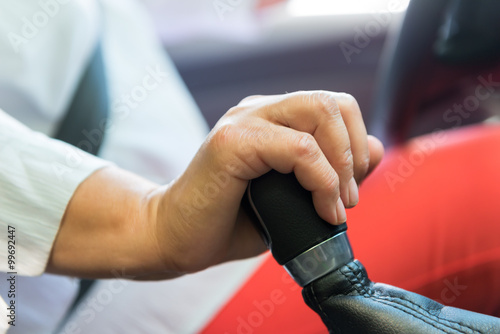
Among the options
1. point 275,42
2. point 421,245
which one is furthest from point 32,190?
point 275,42

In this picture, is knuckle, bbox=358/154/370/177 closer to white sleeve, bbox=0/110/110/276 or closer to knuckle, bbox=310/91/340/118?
knuckle, bbox=310/91/340/118

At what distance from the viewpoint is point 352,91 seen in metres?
1.15

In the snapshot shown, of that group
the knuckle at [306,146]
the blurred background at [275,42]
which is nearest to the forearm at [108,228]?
the knuckle at [306,146]

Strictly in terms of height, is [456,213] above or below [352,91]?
above

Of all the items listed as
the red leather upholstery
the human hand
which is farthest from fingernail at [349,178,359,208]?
the red leather upholstery

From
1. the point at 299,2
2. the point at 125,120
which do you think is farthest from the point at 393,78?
the point at 299,2

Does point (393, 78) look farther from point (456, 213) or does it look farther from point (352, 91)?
point (352, 91)

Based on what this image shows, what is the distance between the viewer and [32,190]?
385 mm

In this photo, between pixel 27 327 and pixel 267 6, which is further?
pixel 267 6

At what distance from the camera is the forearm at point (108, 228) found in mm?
396

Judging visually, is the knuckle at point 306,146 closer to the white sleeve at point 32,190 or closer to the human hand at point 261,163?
the human hand at point 261,163

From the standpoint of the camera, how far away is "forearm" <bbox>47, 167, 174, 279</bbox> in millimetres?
396

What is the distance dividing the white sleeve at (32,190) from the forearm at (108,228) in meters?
0.01

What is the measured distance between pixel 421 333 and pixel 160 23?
1.00 metres
